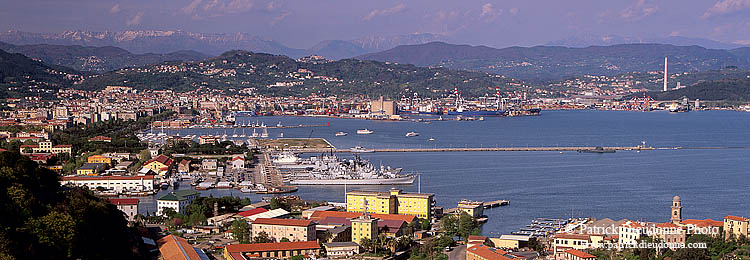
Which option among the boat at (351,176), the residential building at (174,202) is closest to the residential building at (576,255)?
the residential building at (174,202)

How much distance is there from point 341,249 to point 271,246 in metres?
0.68

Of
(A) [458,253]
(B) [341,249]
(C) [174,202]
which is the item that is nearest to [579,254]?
(A) [458,253]

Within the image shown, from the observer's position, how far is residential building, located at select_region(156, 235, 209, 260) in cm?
783

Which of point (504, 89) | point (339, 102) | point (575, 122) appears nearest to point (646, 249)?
point (575, 122)

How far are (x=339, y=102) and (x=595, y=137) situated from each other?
73.6 ft

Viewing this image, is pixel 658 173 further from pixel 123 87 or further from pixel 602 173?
pixel 123 87

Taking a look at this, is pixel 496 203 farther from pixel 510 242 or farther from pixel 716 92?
pixel 716 92

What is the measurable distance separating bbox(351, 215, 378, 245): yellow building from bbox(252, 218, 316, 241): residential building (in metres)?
0.43

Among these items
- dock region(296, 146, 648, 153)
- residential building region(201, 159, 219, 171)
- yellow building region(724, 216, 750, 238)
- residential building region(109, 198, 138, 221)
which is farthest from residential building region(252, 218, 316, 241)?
dock region(296, 146, 648, 153)

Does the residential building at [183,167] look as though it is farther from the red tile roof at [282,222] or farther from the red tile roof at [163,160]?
the red tile roof at [282,222]

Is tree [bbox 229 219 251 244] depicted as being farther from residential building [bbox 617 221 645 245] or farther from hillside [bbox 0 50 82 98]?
hillside [bbox 0 50 82 98]

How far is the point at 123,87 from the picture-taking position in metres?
46.9

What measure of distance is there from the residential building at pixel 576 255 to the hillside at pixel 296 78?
135 feet

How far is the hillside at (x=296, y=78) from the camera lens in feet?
166
